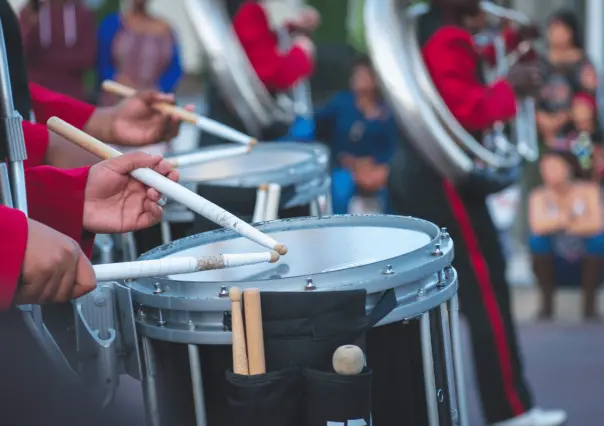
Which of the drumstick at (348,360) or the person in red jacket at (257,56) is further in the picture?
the person in red jacket at (257,56)

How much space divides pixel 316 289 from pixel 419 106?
1.95 metres

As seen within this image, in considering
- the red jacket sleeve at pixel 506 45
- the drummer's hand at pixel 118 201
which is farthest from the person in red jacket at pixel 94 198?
the red jacket sleeve at pixel 506 45

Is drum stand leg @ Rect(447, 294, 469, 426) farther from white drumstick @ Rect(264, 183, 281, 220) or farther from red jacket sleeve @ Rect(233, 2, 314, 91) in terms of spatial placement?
red jacket sleeve @ Rect(233, 2, 314, 91)

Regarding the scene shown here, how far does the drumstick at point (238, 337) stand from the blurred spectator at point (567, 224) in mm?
3951

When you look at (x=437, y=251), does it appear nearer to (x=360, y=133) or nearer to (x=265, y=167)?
(x=265, y=167)

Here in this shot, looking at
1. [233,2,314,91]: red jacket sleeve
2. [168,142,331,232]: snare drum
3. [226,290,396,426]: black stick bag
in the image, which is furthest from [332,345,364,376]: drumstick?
[233,2,314,91]: red jacket sleeve

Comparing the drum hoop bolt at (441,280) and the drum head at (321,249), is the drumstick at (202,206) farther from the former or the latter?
the drum hoop bolt at (441,280)

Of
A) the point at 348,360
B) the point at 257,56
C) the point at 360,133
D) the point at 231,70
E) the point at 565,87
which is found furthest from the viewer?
the point at 360,133

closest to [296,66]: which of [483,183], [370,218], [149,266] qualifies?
[483,183]

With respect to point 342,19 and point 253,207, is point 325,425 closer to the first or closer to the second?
point 253,207

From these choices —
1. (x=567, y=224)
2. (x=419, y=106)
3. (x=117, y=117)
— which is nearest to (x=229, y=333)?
(x=117, y=117)

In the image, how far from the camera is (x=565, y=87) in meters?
5.59

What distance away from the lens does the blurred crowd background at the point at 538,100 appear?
537 cm

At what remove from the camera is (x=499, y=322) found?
11.1 feet
